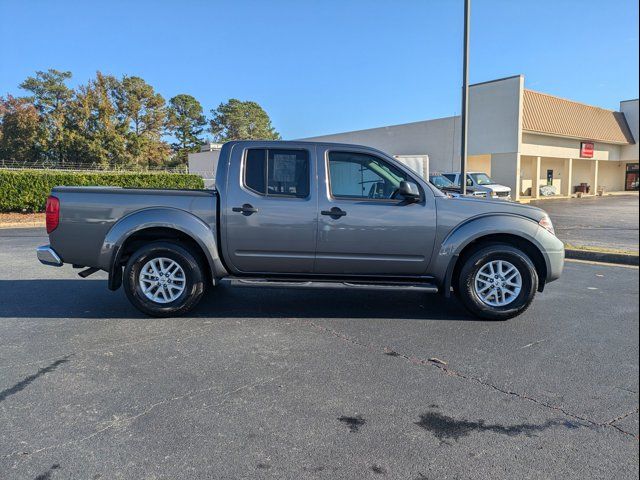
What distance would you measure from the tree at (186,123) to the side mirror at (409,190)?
68.9m

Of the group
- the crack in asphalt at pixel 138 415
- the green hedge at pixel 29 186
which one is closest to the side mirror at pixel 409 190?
the crack in asphalt at pixel 138 415

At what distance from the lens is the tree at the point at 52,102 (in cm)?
5169

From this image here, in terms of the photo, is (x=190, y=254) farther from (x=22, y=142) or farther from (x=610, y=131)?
(x=22, y=142)

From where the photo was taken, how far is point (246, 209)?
194 inches

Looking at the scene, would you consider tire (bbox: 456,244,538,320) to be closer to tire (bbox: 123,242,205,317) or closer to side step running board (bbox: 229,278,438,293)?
side step running board (bbox: 229,278,438,293)

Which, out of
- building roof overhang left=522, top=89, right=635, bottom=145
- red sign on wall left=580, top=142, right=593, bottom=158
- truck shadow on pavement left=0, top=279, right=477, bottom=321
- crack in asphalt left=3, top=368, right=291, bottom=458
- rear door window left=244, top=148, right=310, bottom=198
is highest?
building roof overhang left=522, top=89, right=635, bottom=145

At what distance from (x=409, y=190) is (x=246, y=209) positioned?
174 centimetres

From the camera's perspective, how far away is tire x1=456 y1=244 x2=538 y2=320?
16.0ft

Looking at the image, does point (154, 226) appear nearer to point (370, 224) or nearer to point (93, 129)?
point (370, 224)

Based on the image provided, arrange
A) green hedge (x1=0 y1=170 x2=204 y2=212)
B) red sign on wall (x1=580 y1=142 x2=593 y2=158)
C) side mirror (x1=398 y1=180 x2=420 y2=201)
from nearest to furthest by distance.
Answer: side mirror (x1=398 y1=180 x2=420 y2=201), green hedge (x1=0 y1=170 x2=204 y2=212), red sign on wall (x1=580 y1=142 x2=593 y2=158)

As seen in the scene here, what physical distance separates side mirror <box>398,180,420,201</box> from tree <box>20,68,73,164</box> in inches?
2182

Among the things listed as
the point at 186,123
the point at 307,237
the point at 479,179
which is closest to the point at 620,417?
the point at 307,237

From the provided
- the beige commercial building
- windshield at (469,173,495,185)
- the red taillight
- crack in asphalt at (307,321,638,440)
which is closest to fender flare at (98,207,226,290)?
the red taillight

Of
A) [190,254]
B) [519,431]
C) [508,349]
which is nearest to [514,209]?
[508,349]
